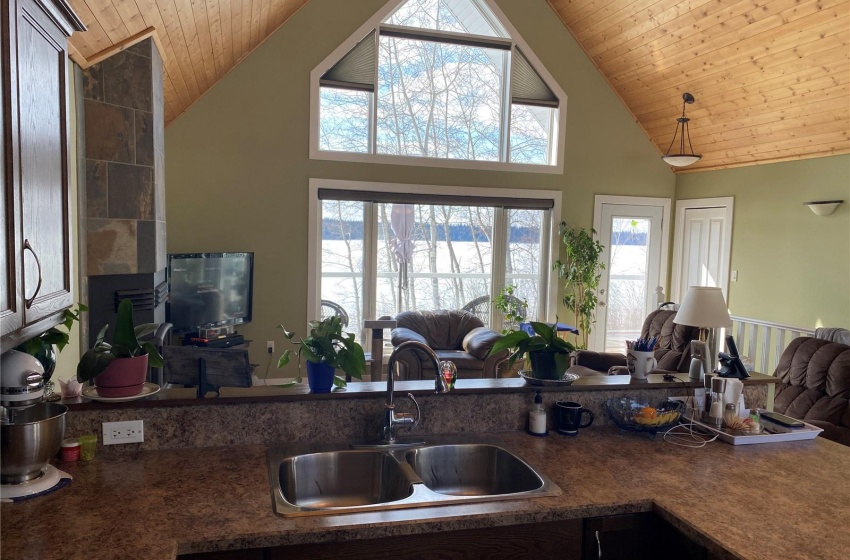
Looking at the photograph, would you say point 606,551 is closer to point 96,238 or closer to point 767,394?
point 767,394

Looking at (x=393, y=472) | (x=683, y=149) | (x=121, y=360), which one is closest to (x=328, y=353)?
(x=393, y=472)

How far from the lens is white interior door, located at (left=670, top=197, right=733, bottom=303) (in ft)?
20.9

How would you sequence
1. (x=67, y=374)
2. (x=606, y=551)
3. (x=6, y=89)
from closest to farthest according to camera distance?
(x=6, y=89) < (x=606, y=551) < (x=67, y=374)

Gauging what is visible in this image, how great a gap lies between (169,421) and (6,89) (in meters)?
1.04

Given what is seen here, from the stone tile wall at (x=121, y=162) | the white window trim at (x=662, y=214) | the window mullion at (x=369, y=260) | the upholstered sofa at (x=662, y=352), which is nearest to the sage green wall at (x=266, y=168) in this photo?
the window mullion at (x=369, y=260)

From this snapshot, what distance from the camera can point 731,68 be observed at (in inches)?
203

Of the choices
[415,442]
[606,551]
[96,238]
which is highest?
[96,238]

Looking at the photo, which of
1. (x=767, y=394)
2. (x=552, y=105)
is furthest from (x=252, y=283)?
(x=767, y=394)

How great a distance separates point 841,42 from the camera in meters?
4.27

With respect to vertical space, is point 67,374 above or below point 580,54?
below

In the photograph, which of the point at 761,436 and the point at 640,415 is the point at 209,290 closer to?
the point at 640,415

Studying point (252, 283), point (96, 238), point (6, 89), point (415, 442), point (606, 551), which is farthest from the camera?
point (252, 283)

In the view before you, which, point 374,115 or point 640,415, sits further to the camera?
point 374,115

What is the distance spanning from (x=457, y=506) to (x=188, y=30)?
353 cm
